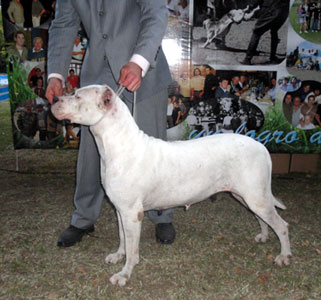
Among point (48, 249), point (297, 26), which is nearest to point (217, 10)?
point (297, 26)

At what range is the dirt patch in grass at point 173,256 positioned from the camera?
2.93 meters

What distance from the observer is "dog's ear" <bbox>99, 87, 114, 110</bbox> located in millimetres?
2537

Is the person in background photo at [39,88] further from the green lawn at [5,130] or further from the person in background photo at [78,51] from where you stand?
the green lawn at [5,130]

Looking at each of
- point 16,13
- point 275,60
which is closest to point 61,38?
point 16,13

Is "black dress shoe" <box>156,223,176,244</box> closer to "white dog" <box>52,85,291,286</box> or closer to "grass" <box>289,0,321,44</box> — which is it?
"white dog" <box>52,85,291,286</box>

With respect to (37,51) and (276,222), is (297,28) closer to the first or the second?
(276,222)

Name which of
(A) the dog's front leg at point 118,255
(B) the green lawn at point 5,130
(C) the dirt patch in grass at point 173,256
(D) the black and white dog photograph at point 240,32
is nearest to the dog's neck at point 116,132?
(A) the dog's front leg at point 118,255

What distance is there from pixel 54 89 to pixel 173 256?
1982 millimetres

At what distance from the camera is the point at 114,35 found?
3.05 meters

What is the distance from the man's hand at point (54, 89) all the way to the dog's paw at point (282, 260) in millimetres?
2585

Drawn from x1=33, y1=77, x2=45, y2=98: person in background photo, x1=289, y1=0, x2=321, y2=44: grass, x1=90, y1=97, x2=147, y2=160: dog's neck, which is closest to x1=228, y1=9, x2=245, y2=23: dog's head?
x1=289, y1=0, x2=321, y2=44: grass

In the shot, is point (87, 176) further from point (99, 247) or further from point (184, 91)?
point (184, 91)

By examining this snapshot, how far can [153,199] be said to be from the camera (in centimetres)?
297

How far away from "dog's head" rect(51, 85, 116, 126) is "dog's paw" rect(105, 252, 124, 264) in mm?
1485
